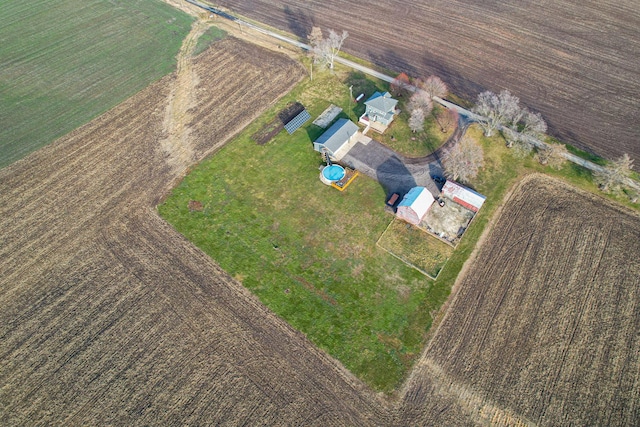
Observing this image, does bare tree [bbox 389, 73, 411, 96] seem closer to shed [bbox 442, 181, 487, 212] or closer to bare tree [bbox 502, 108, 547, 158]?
bare tree [bbox 502, 108, 547, 158]

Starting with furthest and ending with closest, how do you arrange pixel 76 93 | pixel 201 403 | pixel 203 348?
pixel 76 93 → pixel 203 348 → pixel 201 403

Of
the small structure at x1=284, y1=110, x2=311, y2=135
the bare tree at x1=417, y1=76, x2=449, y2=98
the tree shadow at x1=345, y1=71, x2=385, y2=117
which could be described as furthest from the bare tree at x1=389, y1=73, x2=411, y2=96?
the small structure at x1=284, y1=110, x2=311, y2=135

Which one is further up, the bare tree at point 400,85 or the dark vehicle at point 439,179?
the bare tree at point 400,85

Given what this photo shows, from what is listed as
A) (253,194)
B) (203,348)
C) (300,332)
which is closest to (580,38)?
(253,194)

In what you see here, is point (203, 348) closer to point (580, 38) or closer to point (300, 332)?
point (300, 332)

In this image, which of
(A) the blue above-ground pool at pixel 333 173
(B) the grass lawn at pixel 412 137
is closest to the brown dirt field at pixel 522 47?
(B) the grass lawn at pixel 412 137

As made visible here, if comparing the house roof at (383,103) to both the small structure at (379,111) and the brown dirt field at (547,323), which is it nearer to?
the small structure at (379,111)

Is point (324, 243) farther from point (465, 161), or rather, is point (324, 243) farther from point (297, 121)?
point (297, 121)
